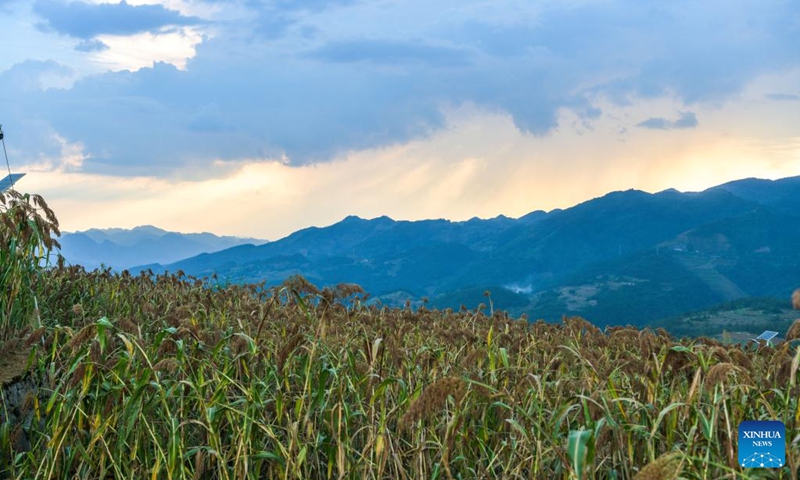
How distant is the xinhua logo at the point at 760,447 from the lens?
3.47m

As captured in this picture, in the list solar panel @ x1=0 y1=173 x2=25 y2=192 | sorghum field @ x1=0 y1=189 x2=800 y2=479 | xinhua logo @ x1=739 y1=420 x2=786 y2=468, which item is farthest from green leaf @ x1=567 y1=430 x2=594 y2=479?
solar panel @ x1=0 y1=173 x2=25 y2=192

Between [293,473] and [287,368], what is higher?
[287,368]

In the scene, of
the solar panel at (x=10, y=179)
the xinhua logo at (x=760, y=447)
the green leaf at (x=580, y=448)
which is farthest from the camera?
the solar panel at (x=10, y=179)

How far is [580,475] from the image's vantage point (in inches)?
102

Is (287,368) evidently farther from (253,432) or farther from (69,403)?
(69,403)

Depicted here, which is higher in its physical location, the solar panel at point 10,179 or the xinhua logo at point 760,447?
the solar panel at point 10,179

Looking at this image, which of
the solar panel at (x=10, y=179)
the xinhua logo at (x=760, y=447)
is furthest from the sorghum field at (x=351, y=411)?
the solar panel at (x=10, y=179)

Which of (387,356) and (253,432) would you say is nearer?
(253,432)

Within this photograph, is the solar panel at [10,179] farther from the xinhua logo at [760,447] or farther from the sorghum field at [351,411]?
the xinhua logo at [760,447]

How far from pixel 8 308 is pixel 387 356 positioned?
151 inches

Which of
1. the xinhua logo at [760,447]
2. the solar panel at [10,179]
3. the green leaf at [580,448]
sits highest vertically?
the solar panel at [10,179]

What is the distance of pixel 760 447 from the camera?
11.4ft

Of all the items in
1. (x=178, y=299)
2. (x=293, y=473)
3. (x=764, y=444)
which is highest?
(x=178, y=299)

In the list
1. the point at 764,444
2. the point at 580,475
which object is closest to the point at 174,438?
the point at 580,475
